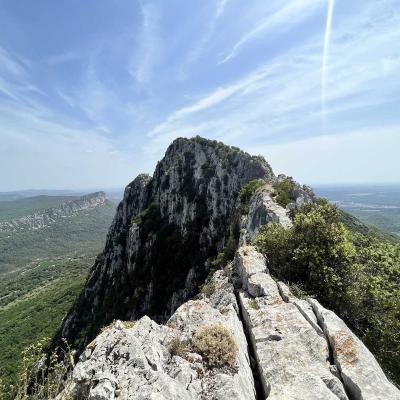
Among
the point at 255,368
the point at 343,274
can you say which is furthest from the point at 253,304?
the point at 343,274

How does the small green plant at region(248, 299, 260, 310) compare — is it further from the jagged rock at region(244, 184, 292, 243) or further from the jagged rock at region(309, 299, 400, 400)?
the jagged rock at region(244, 184, 292, 243)

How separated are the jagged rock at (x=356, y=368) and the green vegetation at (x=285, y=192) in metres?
24.2

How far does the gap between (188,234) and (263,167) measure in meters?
21.5

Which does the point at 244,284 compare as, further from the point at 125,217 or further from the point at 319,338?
the point at 125,217

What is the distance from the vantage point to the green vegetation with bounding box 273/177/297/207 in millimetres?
36250

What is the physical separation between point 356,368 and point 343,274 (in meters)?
8.76

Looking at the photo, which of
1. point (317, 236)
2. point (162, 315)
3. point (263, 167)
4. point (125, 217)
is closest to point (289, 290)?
point (317, 236)

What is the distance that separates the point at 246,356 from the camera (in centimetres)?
1119

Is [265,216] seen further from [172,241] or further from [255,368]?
[172,241]

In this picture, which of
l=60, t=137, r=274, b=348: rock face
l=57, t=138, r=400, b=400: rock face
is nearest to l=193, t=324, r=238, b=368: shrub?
l=57, t=138, r=400, b=400: rock face

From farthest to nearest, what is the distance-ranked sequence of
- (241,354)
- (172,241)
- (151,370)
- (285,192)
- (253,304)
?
(172,241)
(285,192)
(253,304)
(241,354)
(151,370)

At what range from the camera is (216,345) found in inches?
410

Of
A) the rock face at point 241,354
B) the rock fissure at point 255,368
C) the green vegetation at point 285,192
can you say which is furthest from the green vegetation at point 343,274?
the green vegetation at point 285,192

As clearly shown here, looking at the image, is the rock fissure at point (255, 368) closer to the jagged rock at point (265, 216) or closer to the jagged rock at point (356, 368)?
the jagged rock at point (356, 368)
